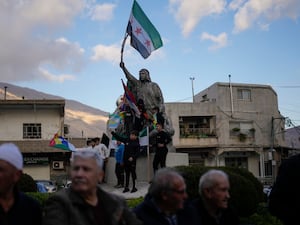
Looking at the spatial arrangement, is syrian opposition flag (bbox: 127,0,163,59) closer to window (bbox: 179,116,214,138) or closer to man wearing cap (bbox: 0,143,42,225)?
man wearing cap (bbox: 0,143,42,225)

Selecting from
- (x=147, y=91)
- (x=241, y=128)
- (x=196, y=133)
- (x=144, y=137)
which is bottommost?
(x=144, y=137)

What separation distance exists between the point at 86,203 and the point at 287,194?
1839mm

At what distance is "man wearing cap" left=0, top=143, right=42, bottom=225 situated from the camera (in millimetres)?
3598

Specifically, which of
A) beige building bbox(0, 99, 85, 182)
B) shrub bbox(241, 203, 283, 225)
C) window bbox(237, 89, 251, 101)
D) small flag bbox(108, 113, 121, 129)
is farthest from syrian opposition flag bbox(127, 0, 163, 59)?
window bbox(237, 89, 251, 101)

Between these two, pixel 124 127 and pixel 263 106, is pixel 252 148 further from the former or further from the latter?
pixel 124 127

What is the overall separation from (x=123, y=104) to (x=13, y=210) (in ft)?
36.4

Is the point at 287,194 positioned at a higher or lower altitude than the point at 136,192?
higher

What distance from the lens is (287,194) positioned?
414cm

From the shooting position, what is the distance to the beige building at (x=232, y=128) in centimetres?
4544

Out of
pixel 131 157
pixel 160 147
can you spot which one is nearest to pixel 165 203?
pixel 160 147

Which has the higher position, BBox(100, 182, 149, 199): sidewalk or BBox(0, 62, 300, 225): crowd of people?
BBox(0, 62, 300, 225): crowd of people

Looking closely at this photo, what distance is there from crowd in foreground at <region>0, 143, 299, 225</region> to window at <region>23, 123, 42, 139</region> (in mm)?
38445

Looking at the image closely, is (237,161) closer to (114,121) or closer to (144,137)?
(114,121)

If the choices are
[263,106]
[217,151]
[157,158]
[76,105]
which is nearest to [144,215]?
[157,158]
